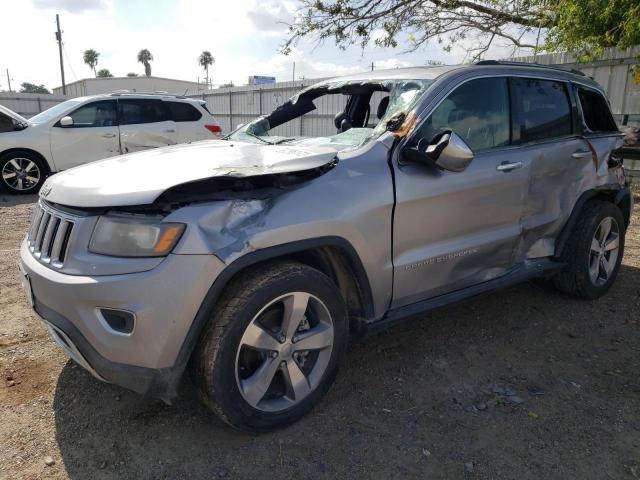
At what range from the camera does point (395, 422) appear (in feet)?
8.66

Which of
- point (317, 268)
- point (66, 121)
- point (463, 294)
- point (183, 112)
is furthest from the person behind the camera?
point (183, 112)

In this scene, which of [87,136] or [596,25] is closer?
[596,25]

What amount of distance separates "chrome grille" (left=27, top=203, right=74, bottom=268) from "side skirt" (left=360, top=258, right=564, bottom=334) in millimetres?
1532

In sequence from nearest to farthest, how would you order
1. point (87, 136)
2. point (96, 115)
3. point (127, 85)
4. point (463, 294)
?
point (463, 294) → point (87, 136) → point (96, 115) → point (127, 85)

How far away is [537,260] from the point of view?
3734mm

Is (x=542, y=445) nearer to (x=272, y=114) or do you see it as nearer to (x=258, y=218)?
(x=258, y=218)

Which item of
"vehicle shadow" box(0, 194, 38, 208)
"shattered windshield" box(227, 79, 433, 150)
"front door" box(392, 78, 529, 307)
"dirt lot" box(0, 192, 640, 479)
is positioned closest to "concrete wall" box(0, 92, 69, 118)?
"vehicle shadow" box(0, 194, 38, 208)

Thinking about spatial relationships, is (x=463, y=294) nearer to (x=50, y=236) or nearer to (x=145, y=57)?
(x=50, y=236)

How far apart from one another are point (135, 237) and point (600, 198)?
3.68 metres

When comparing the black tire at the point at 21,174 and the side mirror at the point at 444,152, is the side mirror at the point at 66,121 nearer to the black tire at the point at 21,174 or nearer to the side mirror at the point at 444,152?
the black tire at the point at 21,174

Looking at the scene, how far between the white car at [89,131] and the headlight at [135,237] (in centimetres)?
778

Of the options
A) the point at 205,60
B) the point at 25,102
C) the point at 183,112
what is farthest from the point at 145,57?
the point at 183,112

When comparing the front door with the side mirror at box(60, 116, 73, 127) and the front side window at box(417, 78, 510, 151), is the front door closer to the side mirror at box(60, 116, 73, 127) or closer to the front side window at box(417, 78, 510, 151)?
the front side window at box(417, 78, 510, 151)

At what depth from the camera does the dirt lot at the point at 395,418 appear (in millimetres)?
2326
